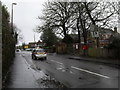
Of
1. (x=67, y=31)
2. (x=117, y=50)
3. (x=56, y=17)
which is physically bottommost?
(x=117, y=50)

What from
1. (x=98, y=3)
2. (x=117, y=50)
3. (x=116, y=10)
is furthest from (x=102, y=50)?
(x=98, y=3)

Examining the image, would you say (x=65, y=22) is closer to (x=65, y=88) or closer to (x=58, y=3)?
(x=58, y=3)

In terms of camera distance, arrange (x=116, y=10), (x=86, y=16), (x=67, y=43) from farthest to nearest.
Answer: (x=67, y=43), (x=86, y=16), (x=116, y=10)

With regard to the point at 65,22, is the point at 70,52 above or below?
below

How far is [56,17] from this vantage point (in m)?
32.8

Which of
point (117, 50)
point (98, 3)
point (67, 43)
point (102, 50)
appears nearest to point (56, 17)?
point (67, 43)

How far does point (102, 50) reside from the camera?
20375 millimetres

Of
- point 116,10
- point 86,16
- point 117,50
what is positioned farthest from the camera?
point 86,16

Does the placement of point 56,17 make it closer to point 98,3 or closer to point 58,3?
point 58,3

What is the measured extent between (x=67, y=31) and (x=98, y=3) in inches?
481

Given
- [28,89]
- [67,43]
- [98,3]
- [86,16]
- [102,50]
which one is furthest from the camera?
[67,43]

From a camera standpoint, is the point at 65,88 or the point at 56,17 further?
the point at 56,17

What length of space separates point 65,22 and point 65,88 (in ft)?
88.4

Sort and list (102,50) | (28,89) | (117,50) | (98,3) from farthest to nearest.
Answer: (98,3) → (102,50) → (117,50) → (28,89)
